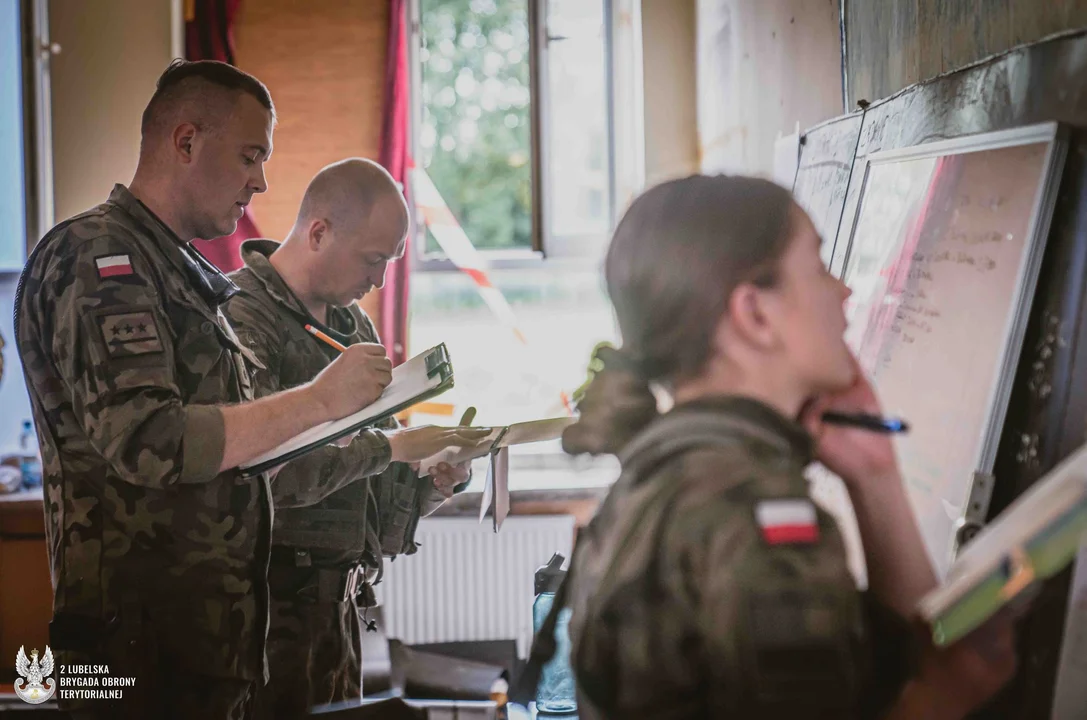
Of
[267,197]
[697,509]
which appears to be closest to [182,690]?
[697,509]

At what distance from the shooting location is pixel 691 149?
3.37 m

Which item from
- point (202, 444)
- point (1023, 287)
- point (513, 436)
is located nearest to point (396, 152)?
point (513, 436)

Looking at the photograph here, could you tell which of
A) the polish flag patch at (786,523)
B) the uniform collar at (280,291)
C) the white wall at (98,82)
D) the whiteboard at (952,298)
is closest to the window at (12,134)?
the white wall at (98,82)

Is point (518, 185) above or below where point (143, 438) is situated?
above

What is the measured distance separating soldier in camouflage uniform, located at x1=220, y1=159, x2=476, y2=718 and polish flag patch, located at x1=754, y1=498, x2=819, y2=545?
4.01ft

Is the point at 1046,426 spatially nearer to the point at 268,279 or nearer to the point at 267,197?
the point at 268,279

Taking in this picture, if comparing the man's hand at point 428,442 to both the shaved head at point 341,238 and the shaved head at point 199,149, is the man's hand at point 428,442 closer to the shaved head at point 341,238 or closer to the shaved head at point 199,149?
the shaved head at point 341,238

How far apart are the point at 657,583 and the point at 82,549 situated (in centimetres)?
106

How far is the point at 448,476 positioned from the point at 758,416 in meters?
1.35

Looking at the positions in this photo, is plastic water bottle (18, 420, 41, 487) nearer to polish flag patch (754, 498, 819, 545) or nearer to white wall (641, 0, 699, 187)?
white wall (641, 0, 699, 187)

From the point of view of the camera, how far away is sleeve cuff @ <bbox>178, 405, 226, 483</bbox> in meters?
1.25

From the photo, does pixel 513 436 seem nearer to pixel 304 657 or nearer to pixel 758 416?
pixel 304 657

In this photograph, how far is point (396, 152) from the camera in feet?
10.9

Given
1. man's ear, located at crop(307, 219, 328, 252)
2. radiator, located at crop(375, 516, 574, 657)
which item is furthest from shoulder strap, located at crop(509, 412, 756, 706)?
radiator, located at crop(375, 516, 574, 657)
